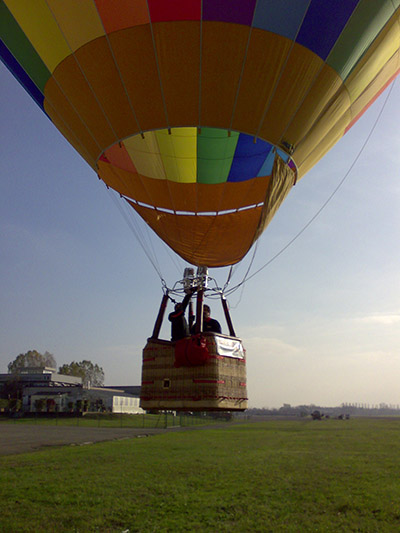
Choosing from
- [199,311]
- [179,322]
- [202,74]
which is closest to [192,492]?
[179,322]

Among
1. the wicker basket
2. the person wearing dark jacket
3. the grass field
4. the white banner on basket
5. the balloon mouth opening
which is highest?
the balloon mouth opening

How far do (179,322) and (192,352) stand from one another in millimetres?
772

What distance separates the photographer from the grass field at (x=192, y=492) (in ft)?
34.6

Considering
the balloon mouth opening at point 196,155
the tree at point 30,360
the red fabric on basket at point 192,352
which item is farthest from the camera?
the tree at point 30,360

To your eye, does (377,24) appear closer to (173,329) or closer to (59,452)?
(173,329)

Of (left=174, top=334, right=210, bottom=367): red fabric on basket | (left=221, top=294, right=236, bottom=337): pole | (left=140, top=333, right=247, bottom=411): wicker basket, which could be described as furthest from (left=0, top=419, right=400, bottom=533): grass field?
(left=174, top=334, right=210, bottom=367): red fabric on basket

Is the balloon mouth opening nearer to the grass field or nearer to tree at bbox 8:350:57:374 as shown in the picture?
the grass field

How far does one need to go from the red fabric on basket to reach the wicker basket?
0.09 metres

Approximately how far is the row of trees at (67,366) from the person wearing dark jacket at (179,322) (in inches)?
3264

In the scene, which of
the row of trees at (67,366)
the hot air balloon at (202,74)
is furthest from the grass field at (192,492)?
the row of trees at (67,366)

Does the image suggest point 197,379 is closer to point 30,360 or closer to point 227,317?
point 227,317

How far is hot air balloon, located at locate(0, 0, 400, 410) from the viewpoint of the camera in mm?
5785

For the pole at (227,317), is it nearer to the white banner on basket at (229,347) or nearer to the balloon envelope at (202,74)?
the white banner on basket at (229,347)

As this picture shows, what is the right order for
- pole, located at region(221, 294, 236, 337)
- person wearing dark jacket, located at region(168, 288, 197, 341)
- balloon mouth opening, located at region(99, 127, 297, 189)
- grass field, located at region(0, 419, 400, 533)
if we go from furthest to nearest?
grass field, located at region(0, 419, 400, 533)
balloon mouth opening, located at region(99, 127, 297, 189)
pole, located at region(221, 294, 236, 337)
person wearing dark jacket, located at region(168, 288, 197, 341)
